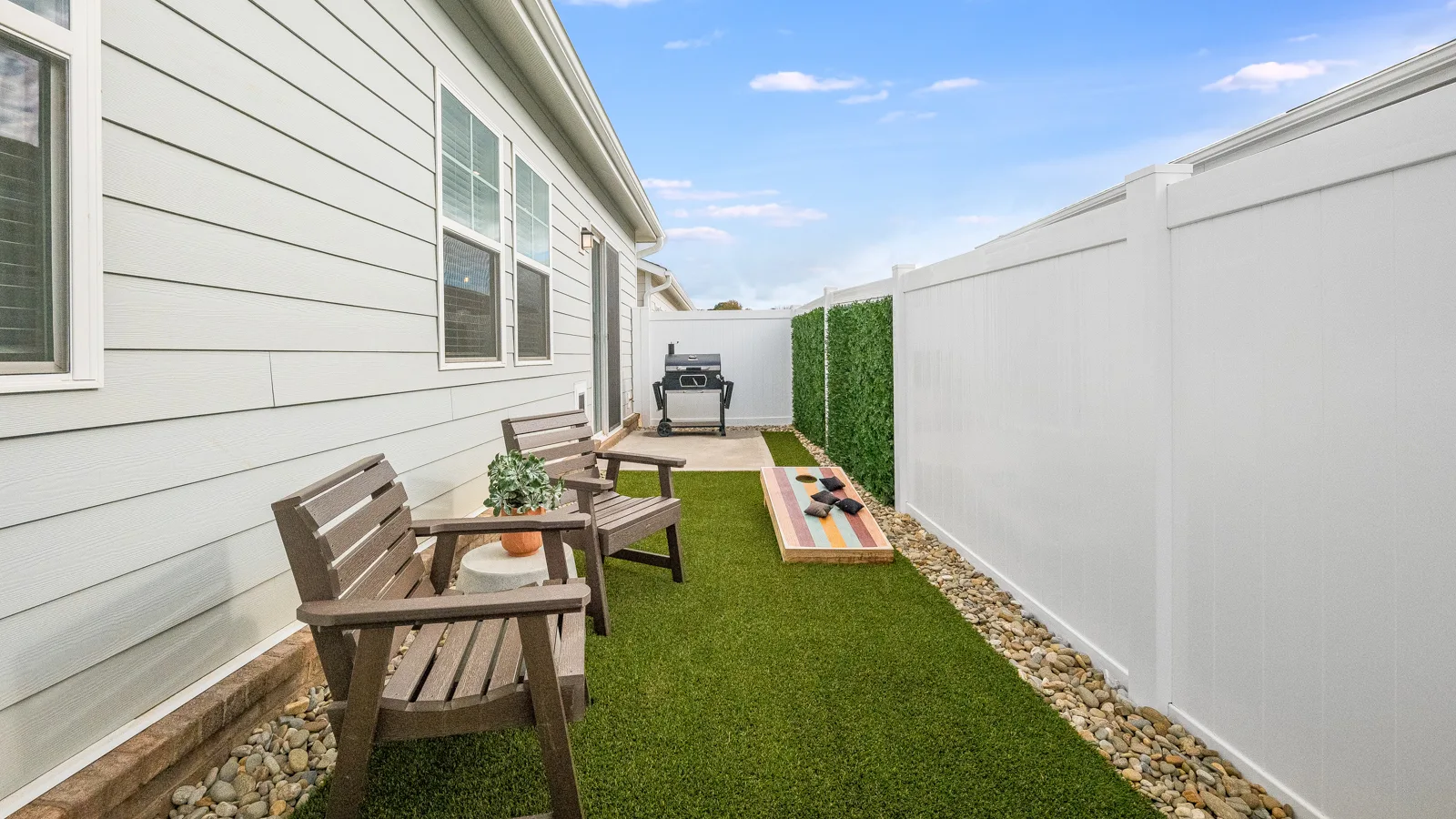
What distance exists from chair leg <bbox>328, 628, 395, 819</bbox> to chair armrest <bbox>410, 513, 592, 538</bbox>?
2.33 feet

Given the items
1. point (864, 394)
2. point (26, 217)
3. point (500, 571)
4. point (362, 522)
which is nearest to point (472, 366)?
point (500, 571)

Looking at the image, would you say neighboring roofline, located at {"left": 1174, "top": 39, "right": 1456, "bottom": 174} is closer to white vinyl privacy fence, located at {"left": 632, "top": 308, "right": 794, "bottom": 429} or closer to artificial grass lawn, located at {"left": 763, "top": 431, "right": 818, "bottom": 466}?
artificial grass lawn, located at {"left": 763, "top": 431, "right": 818, "bottom": 466}

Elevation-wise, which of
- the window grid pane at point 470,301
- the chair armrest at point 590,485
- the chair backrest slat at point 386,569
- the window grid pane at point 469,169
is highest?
A: the window grid pane at point 469,169

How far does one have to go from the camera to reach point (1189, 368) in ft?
6.19

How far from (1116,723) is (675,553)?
6.53ft

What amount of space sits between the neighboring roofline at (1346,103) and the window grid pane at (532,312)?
3.52m

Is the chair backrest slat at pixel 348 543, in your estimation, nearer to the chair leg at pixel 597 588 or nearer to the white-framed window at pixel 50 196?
the white-framed window at pixel 50 196

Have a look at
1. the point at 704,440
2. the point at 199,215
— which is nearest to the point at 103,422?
the point at 199,215

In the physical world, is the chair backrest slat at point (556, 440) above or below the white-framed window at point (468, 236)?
below

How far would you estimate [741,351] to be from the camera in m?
10.6

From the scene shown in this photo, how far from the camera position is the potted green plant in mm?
2660

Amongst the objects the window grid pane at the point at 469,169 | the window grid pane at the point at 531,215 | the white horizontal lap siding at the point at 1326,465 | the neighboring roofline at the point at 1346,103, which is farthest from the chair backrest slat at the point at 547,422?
the neighboring roofline at the point at 1346,103

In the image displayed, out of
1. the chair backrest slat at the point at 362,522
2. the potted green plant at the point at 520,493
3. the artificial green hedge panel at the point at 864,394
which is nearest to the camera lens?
the chair backrest slat at the point at 362,522

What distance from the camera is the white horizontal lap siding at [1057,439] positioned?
7.07 ft
